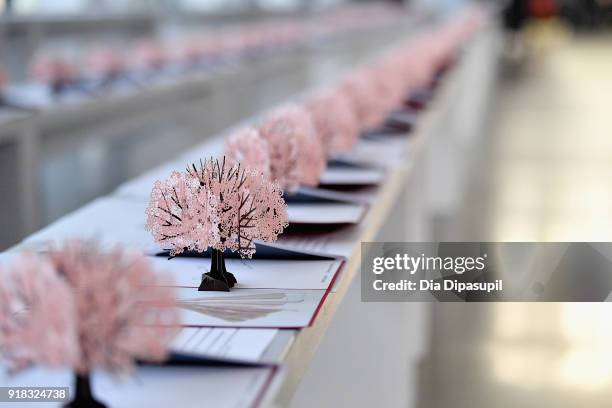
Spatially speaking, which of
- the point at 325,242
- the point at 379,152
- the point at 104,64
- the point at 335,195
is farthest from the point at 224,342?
the point at 104,64

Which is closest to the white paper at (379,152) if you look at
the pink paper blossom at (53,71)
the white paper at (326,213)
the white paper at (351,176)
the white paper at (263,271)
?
the white paper at (351,176)

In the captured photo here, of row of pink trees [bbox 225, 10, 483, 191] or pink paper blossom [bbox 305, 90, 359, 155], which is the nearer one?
row of pink trees [bbox 225, 10, 483, 191]

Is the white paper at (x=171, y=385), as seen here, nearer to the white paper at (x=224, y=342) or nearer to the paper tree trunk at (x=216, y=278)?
the white paper at (x=224, y=342)

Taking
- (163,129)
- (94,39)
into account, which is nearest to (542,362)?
(163,129)

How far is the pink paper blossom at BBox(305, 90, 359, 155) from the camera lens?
7.77 ft

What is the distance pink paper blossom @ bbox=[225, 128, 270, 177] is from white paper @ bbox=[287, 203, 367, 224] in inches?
5.2

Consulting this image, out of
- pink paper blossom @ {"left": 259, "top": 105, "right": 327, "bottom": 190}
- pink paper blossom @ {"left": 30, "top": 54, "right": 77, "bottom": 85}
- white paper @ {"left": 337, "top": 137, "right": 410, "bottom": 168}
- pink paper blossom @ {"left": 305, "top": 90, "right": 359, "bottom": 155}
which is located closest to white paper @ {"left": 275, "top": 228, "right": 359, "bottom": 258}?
pink paper blossom @ {"left": 259, "top": 105, "right": 327, "bottom": 190}

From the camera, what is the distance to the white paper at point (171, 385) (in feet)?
3.39

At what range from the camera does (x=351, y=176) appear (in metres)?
2.35

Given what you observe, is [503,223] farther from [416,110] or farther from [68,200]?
[68,200]

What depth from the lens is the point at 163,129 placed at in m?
5.86

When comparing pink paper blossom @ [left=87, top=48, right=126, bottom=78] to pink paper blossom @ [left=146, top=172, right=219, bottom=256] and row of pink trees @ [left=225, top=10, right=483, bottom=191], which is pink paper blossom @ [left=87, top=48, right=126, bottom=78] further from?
pink paper blossom @ [left=146, top=172, right=219, bottom=256]
